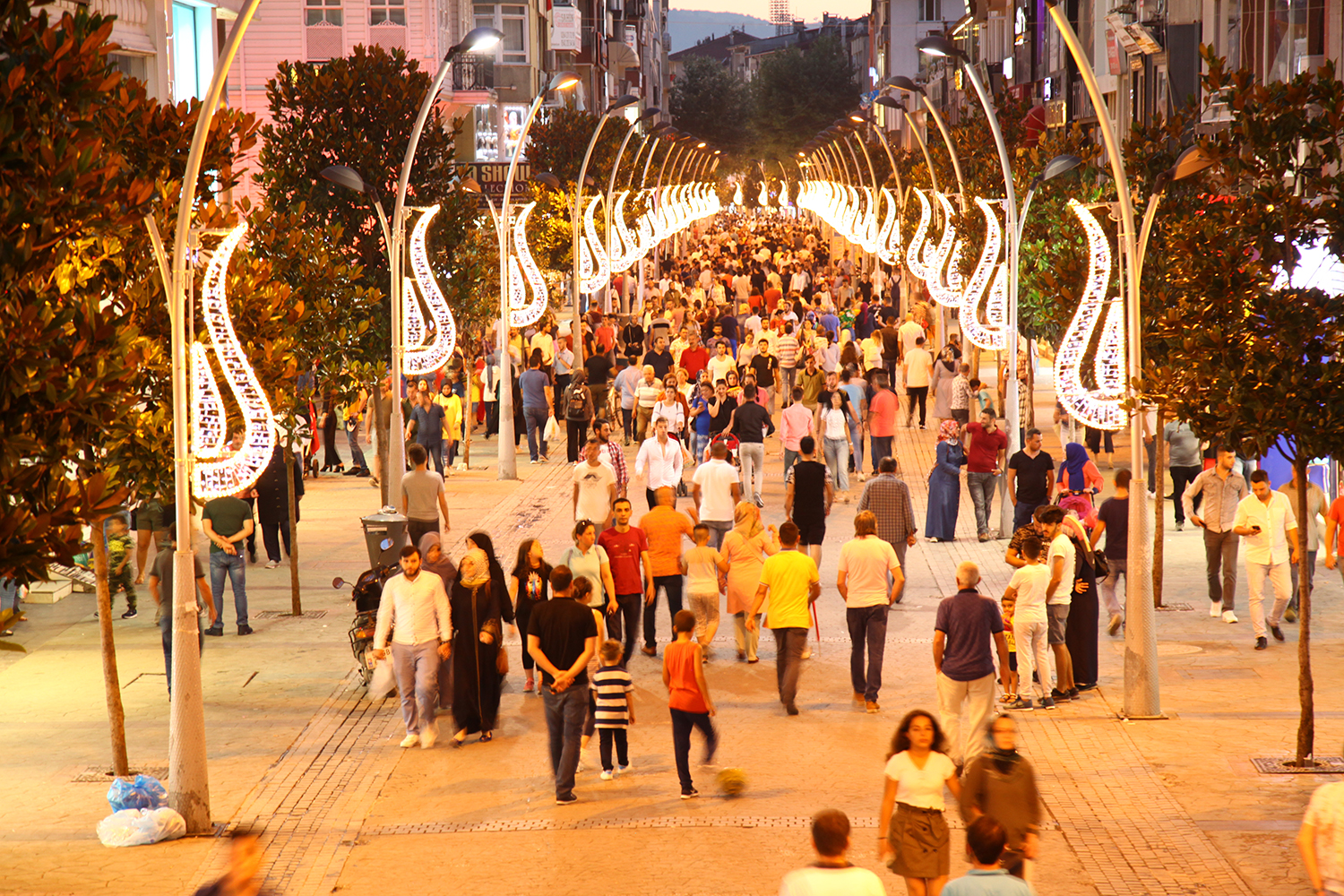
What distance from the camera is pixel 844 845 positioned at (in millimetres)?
6316

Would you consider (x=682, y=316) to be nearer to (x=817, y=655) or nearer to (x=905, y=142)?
(x=817, y=655)

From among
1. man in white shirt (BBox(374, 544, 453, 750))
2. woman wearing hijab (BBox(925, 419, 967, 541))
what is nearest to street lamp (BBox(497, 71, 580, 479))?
woman wearing hijab (BBox(925, 419, 967, 541))

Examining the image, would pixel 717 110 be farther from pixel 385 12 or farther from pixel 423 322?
pixel 423 322

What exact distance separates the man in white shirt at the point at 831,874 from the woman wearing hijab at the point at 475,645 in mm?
5731

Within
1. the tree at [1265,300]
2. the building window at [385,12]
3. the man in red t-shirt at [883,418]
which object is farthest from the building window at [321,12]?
the tree at [1265,300]

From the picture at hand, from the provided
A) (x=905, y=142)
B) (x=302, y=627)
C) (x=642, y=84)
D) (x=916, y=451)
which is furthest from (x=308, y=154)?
(x=642, y=84)

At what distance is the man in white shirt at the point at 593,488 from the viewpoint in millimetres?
15891

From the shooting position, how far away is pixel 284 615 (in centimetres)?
1644

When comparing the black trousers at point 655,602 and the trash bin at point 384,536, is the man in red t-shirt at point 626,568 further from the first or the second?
the trash bin at point 384,536

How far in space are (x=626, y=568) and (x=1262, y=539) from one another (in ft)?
18.0

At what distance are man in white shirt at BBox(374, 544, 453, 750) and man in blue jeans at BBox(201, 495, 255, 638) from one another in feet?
12.3

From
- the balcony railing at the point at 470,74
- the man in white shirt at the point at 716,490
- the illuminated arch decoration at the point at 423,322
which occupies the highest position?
the balcony railing at the point at 470,74

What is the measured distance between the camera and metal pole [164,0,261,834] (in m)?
10.1

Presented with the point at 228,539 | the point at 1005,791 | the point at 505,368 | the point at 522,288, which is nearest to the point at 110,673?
the point at 228,539
